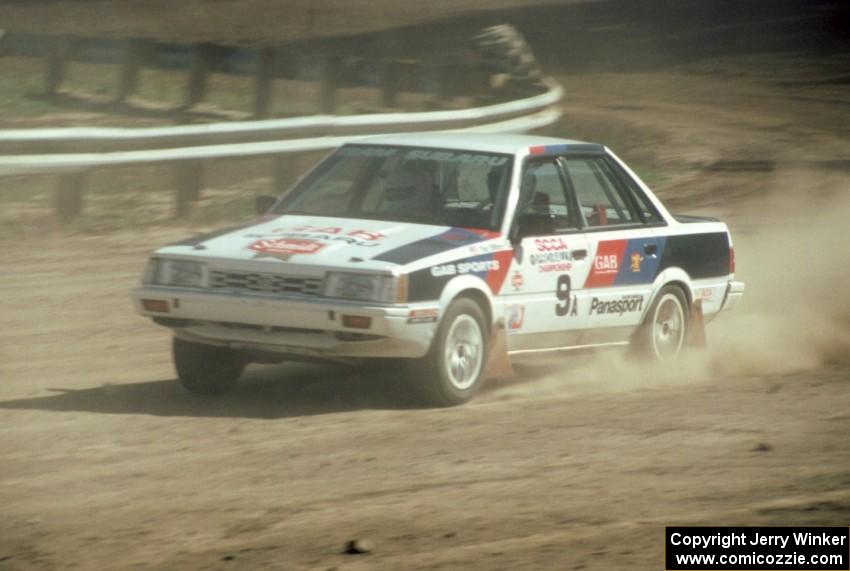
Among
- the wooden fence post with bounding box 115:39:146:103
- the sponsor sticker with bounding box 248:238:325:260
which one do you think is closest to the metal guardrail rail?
the wooden fence post with bounding box 115:39:146:103

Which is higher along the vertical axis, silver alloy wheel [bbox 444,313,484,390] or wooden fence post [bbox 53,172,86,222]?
wooden fence post [bbox 53,172,86,222]

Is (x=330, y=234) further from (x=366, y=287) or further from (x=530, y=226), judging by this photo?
(x=530, y=226)

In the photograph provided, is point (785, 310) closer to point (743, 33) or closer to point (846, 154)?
point (846, 154)

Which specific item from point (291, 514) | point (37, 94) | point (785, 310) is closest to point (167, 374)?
point (291, 514)

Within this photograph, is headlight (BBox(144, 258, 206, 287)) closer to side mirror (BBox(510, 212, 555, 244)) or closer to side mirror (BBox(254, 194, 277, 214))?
side mirror (BBox(254, 194, 277, 214))

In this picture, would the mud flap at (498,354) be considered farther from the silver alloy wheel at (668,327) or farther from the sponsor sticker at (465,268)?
the silver alloy wheel at (668,327)

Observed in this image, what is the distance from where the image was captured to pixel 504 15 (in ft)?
116

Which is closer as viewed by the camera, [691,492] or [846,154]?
[691,492]

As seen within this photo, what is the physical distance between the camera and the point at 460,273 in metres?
8.02

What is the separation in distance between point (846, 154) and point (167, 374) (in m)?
13.0

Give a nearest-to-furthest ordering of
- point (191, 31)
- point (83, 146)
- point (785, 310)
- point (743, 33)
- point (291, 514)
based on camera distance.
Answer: point (291, 514), point (785, 310), point (83, 146), point (191, 31), point (743, 33)

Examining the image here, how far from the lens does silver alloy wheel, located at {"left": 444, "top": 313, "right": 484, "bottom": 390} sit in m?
8.02

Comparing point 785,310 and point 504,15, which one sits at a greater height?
point 504,15

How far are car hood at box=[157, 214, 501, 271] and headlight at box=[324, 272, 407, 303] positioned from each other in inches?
2.0
